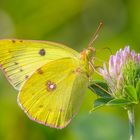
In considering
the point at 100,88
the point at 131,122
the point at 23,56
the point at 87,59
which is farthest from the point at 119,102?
the point at 23,56

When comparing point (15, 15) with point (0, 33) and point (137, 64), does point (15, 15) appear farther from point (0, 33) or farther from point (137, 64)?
point (137, 64)

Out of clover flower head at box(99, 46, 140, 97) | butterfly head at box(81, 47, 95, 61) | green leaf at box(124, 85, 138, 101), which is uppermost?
butterfly head at box(81, 47, 95, 61)

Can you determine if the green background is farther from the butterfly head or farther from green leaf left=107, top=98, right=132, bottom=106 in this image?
green leaf left=107, top=98, right=132, bottom=106

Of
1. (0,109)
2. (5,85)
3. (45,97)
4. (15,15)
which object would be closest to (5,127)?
(0,109)

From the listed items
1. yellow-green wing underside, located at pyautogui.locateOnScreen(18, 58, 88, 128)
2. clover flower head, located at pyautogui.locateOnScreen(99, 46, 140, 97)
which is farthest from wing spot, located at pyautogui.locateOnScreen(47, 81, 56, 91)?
clover flower head, located at pyautogui.locateOnScreen(99, 46, 140, 97)

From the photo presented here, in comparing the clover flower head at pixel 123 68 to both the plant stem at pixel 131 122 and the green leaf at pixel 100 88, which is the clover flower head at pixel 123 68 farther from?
the plant stem at pixel 131 122

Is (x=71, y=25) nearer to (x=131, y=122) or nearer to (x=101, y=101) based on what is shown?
(x=101, y=101)

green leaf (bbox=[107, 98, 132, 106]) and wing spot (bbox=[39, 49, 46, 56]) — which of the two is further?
wing spot (bbox=[39, 49, 46, 56])
